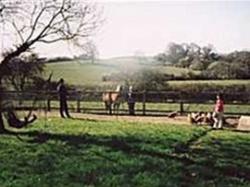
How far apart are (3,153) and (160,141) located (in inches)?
158

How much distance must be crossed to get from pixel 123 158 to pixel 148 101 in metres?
16.9

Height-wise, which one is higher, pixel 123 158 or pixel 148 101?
pixel 123 158

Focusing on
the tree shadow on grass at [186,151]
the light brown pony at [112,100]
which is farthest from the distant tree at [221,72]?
the tree shadow on grass at [186,151]

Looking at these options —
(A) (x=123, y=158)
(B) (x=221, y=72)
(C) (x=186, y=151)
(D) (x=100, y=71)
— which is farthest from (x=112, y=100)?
(D) (x=100, y=71)

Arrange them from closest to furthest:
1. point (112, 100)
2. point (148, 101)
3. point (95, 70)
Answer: point (112, 100) < point (148, 101) < point (95, 70)

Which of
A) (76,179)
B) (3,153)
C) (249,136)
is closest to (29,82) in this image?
(249,136)

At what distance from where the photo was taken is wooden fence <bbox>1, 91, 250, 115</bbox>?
26.5m

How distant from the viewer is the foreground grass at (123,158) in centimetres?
1004

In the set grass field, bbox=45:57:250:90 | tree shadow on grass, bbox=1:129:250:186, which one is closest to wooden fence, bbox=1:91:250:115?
grass field, bbox=45:57:250:90

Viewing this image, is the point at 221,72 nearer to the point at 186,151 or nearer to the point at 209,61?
the point at 209,61

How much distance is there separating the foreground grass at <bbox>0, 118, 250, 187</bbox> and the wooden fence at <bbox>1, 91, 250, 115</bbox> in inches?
355

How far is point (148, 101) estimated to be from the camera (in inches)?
1130

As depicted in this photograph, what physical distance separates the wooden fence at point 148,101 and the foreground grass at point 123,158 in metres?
9.02

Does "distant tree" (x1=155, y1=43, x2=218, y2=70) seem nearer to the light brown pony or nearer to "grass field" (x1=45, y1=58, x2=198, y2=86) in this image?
"grass field" (x1=45, y1=58, x2=198, y2=86)
